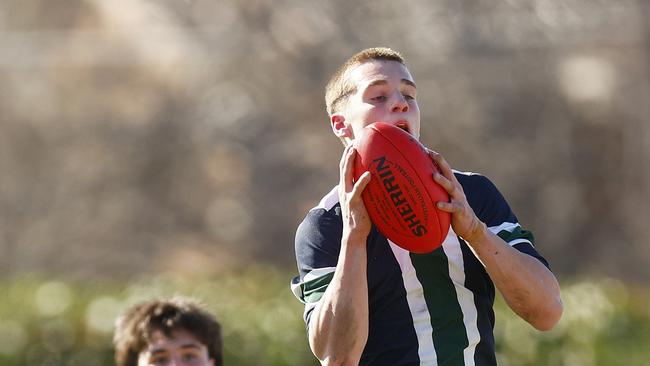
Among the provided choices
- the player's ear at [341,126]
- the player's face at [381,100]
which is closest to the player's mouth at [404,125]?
the player's face at [381,100]

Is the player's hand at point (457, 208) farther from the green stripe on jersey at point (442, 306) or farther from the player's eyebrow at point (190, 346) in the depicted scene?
the player's eyebrow at point (190, 346)

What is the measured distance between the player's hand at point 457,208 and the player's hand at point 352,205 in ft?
0.76

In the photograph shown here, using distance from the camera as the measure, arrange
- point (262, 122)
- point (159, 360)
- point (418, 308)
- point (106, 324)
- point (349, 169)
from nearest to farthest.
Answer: point (349, 169) → point (418, 308) → point (159, 360) → point (106, 324) → point (262, 122)

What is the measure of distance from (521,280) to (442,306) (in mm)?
275

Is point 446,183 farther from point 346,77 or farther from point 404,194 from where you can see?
point 346,77

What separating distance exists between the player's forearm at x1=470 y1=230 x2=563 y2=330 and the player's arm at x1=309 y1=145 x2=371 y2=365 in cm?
35

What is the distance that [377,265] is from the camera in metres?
4.19

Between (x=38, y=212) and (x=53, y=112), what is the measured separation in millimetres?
1324

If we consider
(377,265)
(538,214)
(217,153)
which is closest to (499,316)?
(377,265)

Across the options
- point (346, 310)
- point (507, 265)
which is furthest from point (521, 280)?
point (346, 310)

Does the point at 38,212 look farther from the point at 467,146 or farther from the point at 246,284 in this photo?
the point at 246,284

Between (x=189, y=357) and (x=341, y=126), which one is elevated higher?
(x=341, y=126)

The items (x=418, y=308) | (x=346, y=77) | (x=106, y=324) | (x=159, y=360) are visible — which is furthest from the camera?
(x=106, y=324)

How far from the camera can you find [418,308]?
414cm
